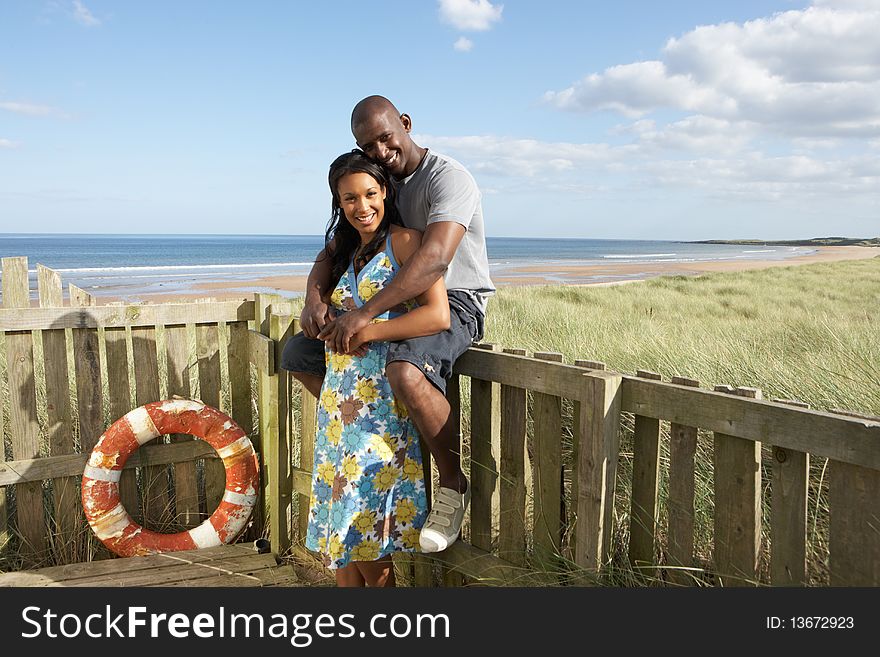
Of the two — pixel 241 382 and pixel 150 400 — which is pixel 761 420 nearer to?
pixel 241 382

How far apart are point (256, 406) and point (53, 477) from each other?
1157 mm

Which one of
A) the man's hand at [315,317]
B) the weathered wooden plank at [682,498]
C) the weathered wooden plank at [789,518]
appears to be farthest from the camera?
the man's hand at [315,317]

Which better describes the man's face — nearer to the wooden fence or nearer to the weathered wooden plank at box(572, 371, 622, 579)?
the wooden fence

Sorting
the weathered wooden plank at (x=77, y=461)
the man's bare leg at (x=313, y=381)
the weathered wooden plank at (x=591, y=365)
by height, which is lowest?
the weathered wooden plank at (x=77, y=461)

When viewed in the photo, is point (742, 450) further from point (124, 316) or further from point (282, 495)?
point (124, 316)

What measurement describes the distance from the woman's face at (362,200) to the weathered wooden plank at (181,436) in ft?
5.65

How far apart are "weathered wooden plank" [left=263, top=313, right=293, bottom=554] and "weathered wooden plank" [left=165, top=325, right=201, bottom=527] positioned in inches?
22.0

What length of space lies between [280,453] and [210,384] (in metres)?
0.68

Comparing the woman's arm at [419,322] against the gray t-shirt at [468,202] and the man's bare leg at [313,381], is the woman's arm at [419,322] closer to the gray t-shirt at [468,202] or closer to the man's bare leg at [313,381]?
the gray t-shirt at [468,202]

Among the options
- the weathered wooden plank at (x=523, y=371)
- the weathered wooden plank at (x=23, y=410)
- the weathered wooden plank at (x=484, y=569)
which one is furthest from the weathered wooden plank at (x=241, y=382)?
the weathered wooden plank at (x=523, y=371)

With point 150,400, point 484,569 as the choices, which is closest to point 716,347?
point 484,569

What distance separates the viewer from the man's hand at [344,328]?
2770 mm

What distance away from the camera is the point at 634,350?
19.0 ft
